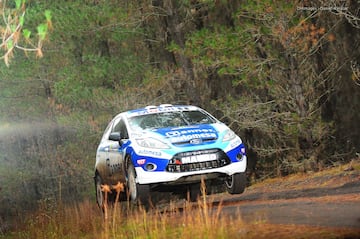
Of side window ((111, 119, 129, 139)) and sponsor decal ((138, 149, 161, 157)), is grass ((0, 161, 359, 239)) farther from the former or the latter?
side window ((111, 119, 129, 139))

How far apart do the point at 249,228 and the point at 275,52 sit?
13.4 meters

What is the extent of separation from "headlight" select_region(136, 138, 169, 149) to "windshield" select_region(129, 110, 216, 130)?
87 centimetres

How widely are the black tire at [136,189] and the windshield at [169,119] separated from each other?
39.9 inches

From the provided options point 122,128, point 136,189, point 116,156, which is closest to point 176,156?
point 136,189

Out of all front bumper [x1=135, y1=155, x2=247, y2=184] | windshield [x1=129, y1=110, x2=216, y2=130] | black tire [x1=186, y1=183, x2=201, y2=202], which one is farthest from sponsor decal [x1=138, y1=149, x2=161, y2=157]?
black tire [x1=186, y1=183, x2=201, y2=202]

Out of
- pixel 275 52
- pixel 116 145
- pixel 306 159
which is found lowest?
pixel 306 159

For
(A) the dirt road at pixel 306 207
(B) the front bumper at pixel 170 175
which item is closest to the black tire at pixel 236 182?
(A) the dirt road at pixel 306 207

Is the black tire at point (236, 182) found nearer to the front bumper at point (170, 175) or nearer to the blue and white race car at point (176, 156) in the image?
the blue and white race car at point (176, 156)

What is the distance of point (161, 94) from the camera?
2561cm

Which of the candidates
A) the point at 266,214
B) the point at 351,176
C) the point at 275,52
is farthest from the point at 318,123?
the point at 266,214

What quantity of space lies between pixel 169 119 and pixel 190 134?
4.50ft

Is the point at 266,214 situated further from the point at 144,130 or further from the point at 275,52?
the point at 275,52

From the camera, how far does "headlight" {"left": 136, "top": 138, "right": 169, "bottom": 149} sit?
11336mm

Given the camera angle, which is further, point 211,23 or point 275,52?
point 211,23
